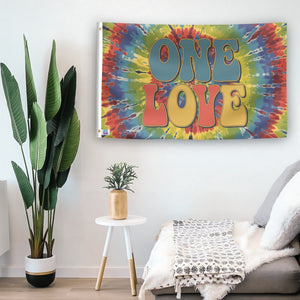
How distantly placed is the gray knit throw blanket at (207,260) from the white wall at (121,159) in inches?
27.9

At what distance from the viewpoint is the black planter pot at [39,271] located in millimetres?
3230

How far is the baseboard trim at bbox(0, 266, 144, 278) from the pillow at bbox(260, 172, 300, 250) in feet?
4.30

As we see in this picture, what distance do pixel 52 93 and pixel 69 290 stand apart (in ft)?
4.19

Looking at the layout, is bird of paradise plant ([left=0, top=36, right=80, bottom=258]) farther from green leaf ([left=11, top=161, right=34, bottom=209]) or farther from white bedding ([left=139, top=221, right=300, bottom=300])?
white bedding ([left=139, top=221, right=300, bottom=300])

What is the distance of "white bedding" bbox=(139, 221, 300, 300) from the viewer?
7.25ft

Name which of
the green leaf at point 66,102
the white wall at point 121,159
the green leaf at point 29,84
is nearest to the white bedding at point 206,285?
the white wall at point 121,159

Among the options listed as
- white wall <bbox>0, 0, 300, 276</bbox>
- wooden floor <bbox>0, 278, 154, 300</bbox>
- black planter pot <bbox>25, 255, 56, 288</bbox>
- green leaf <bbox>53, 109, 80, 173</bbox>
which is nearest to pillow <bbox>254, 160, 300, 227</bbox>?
white wall <bbox>0, 0, 300, 276</bbox>

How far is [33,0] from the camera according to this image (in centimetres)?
354

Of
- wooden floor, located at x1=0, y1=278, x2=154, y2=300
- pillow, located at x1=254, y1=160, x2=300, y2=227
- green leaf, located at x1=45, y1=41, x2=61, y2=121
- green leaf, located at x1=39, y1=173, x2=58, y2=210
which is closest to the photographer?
pillow, located at x1=254, y1=160, x2=300, y2=227

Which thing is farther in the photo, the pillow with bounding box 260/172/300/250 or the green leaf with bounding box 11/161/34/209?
the green leaf with bounding box 11/161/34/209

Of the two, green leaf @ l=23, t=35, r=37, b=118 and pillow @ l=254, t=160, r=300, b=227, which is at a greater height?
green leaf @ l=23, t=35, r=37, b=118

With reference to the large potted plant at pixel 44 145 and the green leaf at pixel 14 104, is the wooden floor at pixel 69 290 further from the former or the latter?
the green leaf at pixel 14 104

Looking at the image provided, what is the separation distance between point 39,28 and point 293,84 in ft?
6.00

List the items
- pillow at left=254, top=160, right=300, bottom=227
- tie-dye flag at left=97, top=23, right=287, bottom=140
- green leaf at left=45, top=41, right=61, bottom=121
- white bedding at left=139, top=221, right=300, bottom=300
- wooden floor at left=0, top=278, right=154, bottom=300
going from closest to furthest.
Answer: white bedding at left=139, top=221, right=300, bottom=300
pillow at left=254, top=160, right=300, bottom=227
wooden floor at left=0, top=278, right=154, bottom=300
green leaf at left=45, top=41, right=61, bottom=121
tie-dye flag at left=97, top=23, right=287, bottom=140
